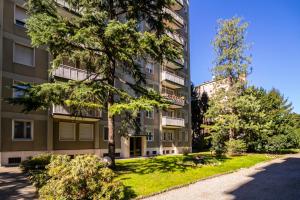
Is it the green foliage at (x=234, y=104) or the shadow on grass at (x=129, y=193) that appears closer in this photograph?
the shadow on grass at (x=129, y=193)

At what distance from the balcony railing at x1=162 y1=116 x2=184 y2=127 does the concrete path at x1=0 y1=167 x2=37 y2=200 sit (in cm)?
2381

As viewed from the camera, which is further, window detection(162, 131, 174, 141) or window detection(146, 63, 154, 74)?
window detection(162, 131, 174, 141)

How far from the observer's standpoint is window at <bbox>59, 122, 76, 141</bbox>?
25.3 m

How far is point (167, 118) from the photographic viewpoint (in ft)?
125

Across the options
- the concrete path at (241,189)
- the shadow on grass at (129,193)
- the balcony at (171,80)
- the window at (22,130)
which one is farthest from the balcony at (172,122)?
the shadow on grass at (129,193)

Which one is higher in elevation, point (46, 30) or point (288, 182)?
point (46, 30)

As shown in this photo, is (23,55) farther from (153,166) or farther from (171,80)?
(171,80)

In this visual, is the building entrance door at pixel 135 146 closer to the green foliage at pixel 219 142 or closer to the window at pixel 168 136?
the window at pixel 168 136

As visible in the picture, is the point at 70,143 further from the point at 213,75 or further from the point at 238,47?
the point at 238,47

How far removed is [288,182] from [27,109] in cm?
1431

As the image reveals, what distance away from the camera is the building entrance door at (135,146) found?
33750mm

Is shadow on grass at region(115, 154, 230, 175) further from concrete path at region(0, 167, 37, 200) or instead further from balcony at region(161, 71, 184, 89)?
balcony at region(161, 71, 184, 89)

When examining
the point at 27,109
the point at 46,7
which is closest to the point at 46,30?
the point at 46,7

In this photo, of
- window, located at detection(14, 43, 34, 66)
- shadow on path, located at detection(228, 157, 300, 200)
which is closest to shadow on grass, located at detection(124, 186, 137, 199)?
shadow on path, located at detection(228, 157, 300, 200)
